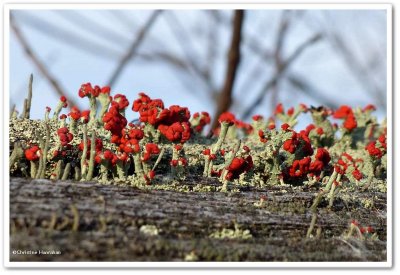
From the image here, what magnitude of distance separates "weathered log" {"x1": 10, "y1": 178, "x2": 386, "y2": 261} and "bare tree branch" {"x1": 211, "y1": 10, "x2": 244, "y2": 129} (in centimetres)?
403

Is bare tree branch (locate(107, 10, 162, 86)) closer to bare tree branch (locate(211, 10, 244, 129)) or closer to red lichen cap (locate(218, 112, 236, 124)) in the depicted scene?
bare tree branch (locate(211, 10, 244, 129))

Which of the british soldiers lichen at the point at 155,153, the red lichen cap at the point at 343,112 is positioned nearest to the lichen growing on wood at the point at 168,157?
the british soldiers lichen at the point at 155,153

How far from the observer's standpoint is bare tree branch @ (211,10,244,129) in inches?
305

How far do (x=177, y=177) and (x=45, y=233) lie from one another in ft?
3.76

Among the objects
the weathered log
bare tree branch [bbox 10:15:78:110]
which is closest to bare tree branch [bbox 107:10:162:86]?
bare tree branch [bbox 10:15:78:110]

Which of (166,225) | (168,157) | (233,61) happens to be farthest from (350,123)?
(166,225)

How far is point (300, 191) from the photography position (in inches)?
159

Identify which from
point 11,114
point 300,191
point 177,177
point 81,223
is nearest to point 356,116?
point 300,191

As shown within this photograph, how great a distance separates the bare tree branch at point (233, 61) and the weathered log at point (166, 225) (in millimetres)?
4032

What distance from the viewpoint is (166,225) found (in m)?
3.28

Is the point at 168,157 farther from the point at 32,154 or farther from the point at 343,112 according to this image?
the point at 343,112

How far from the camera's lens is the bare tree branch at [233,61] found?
25.4 feet

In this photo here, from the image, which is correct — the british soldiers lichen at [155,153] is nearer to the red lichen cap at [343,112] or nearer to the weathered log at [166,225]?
the weathered log at [166,225]
